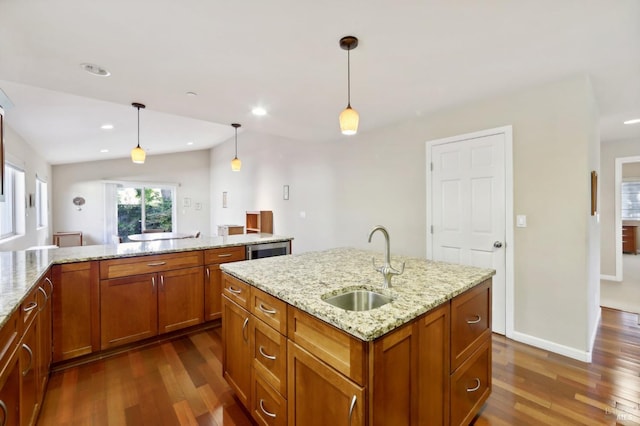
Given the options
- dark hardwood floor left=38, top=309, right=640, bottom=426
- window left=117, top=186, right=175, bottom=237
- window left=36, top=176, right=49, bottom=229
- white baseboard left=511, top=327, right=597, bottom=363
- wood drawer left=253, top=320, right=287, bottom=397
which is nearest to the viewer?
wood drawer left=253, top=320, right=287, bottom=397

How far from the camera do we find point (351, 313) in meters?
1.08

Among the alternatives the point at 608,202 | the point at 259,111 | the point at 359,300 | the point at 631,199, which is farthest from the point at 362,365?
the point at 631,199

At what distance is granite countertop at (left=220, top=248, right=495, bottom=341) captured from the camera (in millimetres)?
1045

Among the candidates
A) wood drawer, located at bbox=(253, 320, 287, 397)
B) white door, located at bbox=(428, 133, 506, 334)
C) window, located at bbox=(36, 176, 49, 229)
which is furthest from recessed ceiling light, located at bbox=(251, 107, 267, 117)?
window, located at bbox=(36, 176, 49, 229)

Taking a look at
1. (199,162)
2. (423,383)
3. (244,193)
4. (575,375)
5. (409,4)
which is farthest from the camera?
(199,162)

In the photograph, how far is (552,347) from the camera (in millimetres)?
2518

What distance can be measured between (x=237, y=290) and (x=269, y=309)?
15.4 inches

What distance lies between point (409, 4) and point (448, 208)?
7.12ft

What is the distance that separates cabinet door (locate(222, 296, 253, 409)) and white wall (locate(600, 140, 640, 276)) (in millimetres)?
6013

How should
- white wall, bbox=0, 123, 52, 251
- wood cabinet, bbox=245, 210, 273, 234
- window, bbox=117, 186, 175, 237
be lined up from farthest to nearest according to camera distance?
1. window, bbox=117, 186, 175, 237
2. wood cabinet, bbox=245, 210, 273, 234
3. white wall, bbox=0, 123, 52, 251

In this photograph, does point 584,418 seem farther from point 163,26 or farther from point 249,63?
point 163,26

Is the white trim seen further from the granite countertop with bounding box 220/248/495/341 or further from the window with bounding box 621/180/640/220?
the granite countertop with bounding box 220/248/495/341

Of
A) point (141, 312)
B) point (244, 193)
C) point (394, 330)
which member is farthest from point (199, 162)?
point (394, 330)

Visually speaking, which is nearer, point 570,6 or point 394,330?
point 394,330
